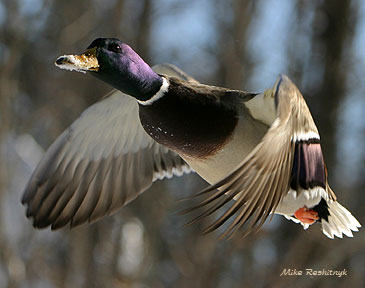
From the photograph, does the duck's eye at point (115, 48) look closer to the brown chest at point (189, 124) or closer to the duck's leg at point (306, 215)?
the brown chest at point (189, 124)

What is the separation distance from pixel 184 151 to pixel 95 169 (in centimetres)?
82

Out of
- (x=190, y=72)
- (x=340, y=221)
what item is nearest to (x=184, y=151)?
(x=340, y=221)

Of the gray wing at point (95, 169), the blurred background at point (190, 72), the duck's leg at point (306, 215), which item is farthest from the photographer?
the blurred background at point (190, 72)

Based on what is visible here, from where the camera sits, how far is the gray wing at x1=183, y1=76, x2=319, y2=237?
155cm

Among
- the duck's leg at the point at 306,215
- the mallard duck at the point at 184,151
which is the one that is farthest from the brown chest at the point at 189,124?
the duck's leg at the point at 306,215

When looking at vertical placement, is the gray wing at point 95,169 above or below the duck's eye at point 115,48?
below

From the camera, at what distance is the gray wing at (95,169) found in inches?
102

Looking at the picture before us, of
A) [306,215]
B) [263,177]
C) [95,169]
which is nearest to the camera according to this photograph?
[263,177]

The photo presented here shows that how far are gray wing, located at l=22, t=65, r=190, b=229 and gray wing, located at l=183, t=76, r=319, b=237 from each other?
0.95m

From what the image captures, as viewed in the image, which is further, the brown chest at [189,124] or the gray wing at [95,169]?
the gray wing at [95,169]

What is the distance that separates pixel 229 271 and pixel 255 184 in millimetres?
3793

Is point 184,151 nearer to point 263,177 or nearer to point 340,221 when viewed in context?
point 263,177

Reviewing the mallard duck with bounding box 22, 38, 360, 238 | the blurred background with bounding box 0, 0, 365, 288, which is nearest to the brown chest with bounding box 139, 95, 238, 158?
the mallard duck with bounding box 22, 38, 360, 238

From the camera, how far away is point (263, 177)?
1648mm
